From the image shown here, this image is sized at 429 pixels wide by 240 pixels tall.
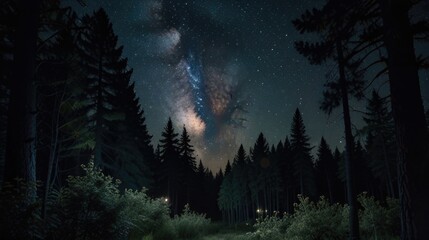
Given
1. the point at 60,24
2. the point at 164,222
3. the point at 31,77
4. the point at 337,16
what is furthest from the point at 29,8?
the point at 164,222

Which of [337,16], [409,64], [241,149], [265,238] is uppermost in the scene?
[241,149]

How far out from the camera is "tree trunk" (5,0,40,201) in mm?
6336

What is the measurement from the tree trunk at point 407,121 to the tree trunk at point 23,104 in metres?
6.66

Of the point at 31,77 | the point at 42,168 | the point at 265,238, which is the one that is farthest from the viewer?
the point at 42,168

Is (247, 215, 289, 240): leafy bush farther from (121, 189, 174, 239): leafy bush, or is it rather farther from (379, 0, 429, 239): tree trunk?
(379, 0, 429, 239): tree trunk

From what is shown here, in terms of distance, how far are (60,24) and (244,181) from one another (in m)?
55.9

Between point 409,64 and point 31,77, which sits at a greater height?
point 31,77

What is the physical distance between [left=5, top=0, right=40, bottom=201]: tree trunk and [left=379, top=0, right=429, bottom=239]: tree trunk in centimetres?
666

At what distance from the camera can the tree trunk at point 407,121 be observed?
5409 millimetres

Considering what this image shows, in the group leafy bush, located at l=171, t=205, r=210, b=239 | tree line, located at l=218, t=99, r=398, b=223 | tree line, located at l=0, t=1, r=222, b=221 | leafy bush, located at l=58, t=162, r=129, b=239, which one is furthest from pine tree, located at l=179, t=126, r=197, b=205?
leafy bush, located at l=58, t=162, r=129, b=239

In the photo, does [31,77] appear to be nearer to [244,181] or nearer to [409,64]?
[409,64]

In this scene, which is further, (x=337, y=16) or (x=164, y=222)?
(x=164, y=222)

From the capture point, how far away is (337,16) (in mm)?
7324

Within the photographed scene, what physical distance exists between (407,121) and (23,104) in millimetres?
7292
